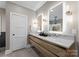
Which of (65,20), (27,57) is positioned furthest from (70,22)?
(27,57)

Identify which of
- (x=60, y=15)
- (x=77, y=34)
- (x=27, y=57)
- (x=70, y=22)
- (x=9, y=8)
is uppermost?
(x=9, y=8)

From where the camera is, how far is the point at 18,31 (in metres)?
4.96

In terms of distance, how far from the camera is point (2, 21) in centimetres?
583

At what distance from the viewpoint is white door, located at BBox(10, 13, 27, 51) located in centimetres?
457

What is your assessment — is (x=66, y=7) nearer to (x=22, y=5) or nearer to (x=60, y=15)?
(x=60, y=15)

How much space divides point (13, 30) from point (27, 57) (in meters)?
1.59

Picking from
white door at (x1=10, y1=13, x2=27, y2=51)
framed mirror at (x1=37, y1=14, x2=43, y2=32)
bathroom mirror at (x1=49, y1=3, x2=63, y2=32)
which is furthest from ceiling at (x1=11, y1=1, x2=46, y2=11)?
bathroom mirror at (x1=49, y1=3, x2=63, y2=32)

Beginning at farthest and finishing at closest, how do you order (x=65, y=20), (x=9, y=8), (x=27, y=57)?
(x=9, y=8) < (x=27, y=57) < (x=65, y=20)

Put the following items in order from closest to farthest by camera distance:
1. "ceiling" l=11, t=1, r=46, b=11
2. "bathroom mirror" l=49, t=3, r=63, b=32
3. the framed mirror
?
"bathroom mirror" l=49, t=3, r=63, b=32
"ceiling" l=11, t=1, r=46, b=11
the framed mirror

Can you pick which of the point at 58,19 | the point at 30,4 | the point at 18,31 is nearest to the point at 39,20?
the point at 30,4

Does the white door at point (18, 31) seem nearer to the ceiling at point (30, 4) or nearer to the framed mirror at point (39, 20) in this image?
the ceiling at point (30, 4)

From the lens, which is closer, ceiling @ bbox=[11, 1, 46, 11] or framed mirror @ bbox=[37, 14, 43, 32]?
ceiling @ bbox=[11, 1, 46, 11]

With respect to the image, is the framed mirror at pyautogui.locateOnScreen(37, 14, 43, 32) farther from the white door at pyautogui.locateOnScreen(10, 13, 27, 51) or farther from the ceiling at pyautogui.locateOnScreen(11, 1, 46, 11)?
the white door at pyautogui.locateOnScreen(10, 13, 27, 51)

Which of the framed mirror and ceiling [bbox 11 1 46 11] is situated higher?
A: ceiling [bbox 11 1 46 11]
